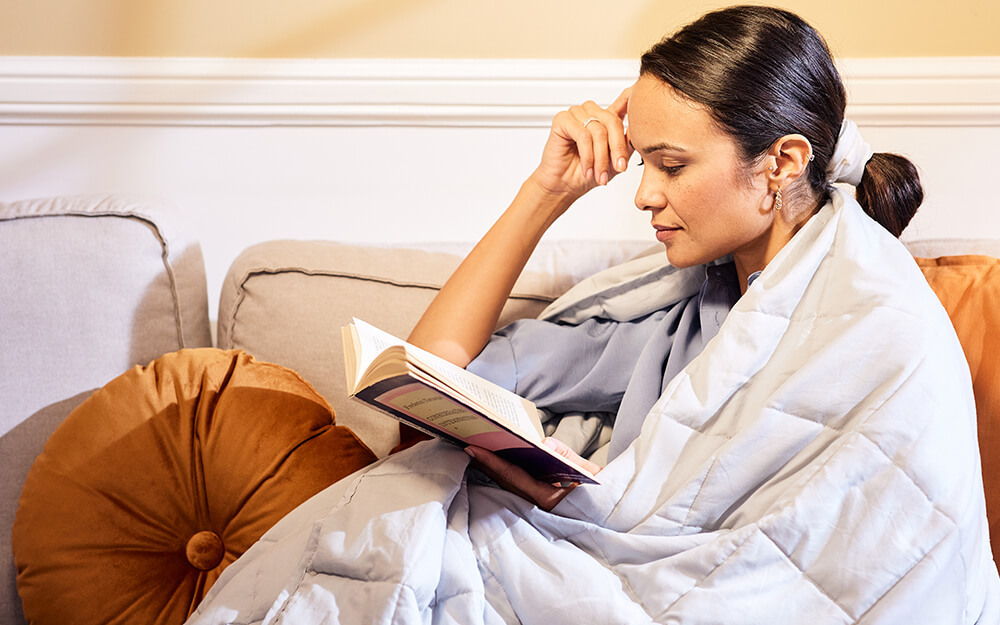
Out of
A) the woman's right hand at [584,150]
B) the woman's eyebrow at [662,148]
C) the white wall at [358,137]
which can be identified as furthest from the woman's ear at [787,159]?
the white wall at [358,137]

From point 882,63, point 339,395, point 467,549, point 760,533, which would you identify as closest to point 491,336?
point 339,395

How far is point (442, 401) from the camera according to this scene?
84cm

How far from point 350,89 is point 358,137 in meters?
0.10

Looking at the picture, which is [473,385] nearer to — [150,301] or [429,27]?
[150,301]

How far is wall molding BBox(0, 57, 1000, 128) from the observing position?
5.27ft

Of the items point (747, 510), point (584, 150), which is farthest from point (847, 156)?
point (747, 510)

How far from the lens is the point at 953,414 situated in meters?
0.91

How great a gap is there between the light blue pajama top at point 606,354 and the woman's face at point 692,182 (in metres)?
0.11

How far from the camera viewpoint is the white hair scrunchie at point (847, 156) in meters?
1.12

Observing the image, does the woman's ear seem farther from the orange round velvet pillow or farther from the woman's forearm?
the orange round velvet pillow

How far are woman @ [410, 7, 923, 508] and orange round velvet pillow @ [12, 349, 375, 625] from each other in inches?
10.7

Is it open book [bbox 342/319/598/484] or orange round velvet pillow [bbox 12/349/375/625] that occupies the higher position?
open book [bbox 342/319/598/484]

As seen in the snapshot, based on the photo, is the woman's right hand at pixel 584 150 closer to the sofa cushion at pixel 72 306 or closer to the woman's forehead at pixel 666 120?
the woman's forehead at pixel 666 120

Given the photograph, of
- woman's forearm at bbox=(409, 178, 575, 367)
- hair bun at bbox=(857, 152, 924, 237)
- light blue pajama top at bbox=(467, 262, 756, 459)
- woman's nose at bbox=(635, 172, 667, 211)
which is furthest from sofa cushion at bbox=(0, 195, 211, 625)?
hair bun at bbox=(857, 152, 924, 237)
